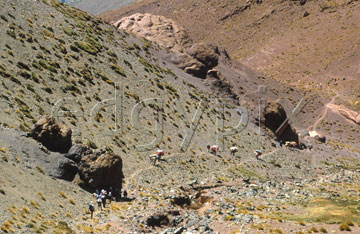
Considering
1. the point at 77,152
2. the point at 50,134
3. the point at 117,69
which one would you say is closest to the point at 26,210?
the point at 77,152

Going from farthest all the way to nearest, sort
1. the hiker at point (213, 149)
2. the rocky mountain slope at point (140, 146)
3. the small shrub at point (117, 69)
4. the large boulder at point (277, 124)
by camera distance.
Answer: the large boulder at point (277, 124) → the small shrub at point (117, 69) → the hiker at point (213, 149) → the rocky mountain slope at point (140, 146)

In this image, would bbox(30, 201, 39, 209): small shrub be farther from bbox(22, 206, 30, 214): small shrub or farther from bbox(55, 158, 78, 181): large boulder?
bbox(55, 158, 78, 181): large boulder

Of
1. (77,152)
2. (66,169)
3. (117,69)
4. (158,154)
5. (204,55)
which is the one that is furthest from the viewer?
(204,55)

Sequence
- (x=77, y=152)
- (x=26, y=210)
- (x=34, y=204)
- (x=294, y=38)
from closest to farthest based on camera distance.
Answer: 1. (x=26, y=210)
2. (x=34, y=204)
3. (x=77, y=152)
4. (x=294, y=38)

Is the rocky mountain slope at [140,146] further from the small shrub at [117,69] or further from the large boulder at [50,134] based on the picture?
the large boulder at [50,134]

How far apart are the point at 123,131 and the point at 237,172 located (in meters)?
19.3

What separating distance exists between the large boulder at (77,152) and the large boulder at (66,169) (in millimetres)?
813

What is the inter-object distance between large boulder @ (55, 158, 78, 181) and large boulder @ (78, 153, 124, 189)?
2.44 feet

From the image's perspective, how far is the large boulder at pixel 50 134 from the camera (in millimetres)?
40188

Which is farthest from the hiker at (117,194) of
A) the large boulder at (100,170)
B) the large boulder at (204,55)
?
the large boulder at (204,55)

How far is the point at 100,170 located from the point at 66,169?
12.2 ft

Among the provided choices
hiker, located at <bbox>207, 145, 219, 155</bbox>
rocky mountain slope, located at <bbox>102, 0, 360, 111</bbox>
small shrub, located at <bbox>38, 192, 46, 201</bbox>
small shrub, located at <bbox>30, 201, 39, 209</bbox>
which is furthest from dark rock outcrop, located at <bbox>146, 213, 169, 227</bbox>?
rocky mountain slope, located at <bbox>102, 0, 360, 111</bbox>

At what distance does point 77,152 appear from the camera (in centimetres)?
4103

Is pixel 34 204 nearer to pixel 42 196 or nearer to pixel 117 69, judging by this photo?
pixel 42 196
